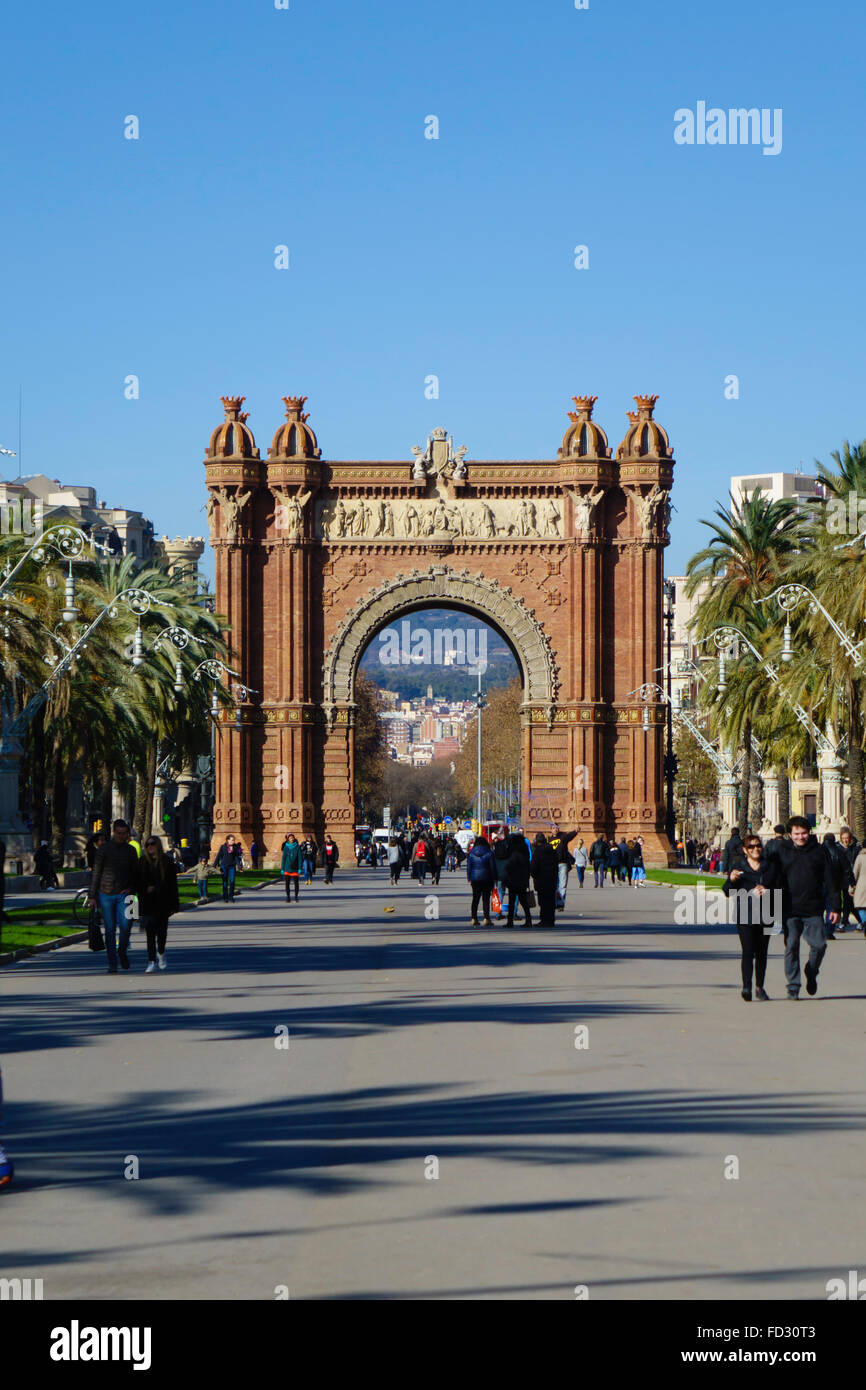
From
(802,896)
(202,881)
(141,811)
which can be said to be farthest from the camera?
(141,811)

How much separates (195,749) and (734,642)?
15.8 m

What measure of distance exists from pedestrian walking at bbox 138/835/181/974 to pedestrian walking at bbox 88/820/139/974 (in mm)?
173

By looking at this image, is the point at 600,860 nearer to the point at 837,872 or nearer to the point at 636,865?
the point at 636,865

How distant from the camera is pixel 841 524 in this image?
41.6 meters

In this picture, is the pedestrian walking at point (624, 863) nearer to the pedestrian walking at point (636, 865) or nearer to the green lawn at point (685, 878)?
the pedestrian walking at point (636, 865)

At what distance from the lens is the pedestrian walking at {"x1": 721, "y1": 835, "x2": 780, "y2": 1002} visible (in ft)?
59.0

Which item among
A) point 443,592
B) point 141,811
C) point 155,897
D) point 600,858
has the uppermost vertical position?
point 443,592

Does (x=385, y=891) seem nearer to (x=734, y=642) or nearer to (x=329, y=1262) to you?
(x=734, y=642)

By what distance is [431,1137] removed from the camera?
1017 centimetres

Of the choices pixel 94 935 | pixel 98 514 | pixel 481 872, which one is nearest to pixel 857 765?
pixel 481 872

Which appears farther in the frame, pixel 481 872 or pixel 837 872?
pixel 481 872

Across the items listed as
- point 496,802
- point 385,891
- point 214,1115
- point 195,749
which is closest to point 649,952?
point 214,1115

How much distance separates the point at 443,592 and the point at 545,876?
36.6 metres

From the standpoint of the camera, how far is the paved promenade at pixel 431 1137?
7305 millimetres
